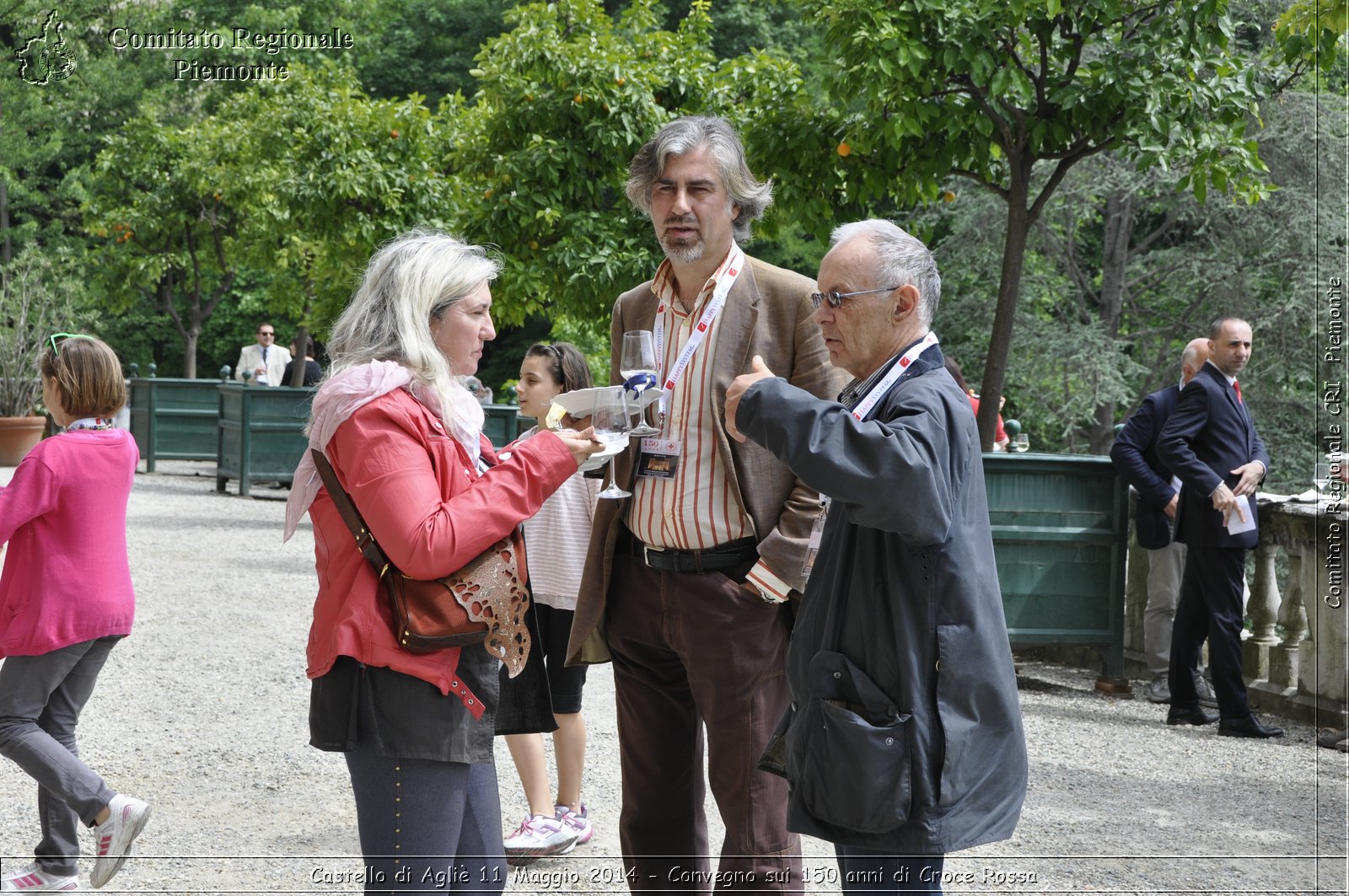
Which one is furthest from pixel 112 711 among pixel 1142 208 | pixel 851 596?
pixel 1142 208

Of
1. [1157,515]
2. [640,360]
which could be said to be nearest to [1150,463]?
[1157,515]

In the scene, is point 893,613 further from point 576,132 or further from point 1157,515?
point 576,132

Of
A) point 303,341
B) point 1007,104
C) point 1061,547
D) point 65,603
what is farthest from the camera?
point 303,341

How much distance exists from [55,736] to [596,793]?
2205mm

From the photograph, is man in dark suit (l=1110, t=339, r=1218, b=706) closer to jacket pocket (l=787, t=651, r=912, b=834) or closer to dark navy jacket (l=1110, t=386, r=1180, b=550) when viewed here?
dark navy jacket (l=1110, t=386, r=1180, b=550)

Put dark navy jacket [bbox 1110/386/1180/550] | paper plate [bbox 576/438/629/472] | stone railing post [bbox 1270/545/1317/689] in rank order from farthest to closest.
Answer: dark navy jacket [bbox 1110/386/1180/550] → stone railing post [bbox 1270/545/1317/689] → paper plate [bbox 576/438/629/472]

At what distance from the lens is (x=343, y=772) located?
5945mm

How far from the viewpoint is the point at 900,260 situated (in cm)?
275

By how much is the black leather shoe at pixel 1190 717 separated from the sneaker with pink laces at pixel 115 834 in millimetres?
5455

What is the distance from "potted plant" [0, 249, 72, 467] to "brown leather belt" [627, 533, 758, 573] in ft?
48.4

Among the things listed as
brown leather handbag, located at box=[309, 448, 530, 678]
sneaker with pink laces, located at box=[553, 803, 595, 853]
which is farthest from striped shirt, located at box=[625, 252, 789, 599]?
sneaker with pink laces, located at box=[553, 803, 595, 853]

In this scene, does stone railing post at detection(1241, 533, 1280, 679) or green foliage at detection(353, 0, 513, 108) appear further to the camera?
green foliage at detection(353, 0, 513, 108)

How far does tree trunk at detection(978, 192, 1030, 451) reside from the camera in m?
8.34

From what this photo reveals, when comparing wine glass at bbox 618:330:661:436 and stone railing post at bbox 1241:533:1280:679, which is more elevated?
wine glass at bbox 618:330:661:436
